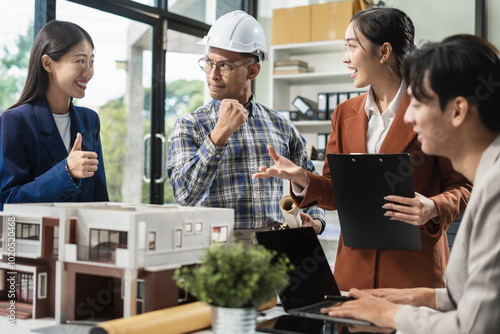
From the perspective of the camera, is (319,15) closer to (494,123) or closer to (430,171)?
(430,171)

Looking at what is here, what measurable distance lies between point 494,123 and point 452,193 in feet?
1.71

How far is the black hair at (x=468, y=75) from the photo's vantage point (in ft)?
3.99

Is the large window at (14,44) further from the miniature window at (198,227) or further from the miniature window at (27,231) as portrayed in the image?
the miniature window at (198,227)

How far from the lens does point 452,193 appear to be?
5.62 feet

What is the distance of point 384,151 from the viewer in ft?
6.06

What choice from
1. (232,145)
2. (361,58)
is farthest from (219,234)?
(361,58)

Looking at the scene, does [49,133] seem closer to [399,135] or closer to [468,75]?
[399,135]

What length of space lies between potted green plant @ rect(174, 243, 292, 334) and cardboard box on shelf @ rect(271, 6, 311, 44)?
13.5 ft

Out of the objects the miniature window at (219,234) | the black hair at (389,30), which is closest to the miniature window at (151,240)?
the miniature window at (219,234)

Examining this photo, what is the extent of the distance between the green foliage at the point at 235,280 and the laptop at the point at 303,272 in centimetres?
30

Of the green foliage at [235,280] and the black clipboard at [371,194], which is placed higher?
the black clipboard at [371,194]

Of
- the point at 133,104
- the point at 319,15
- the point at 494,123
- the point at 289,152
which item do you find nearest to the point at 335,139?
the point at 289,152

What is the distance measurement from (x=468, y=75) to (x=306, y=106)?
386cm

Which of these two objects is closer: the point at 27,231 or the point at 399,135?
the point at 27,231
